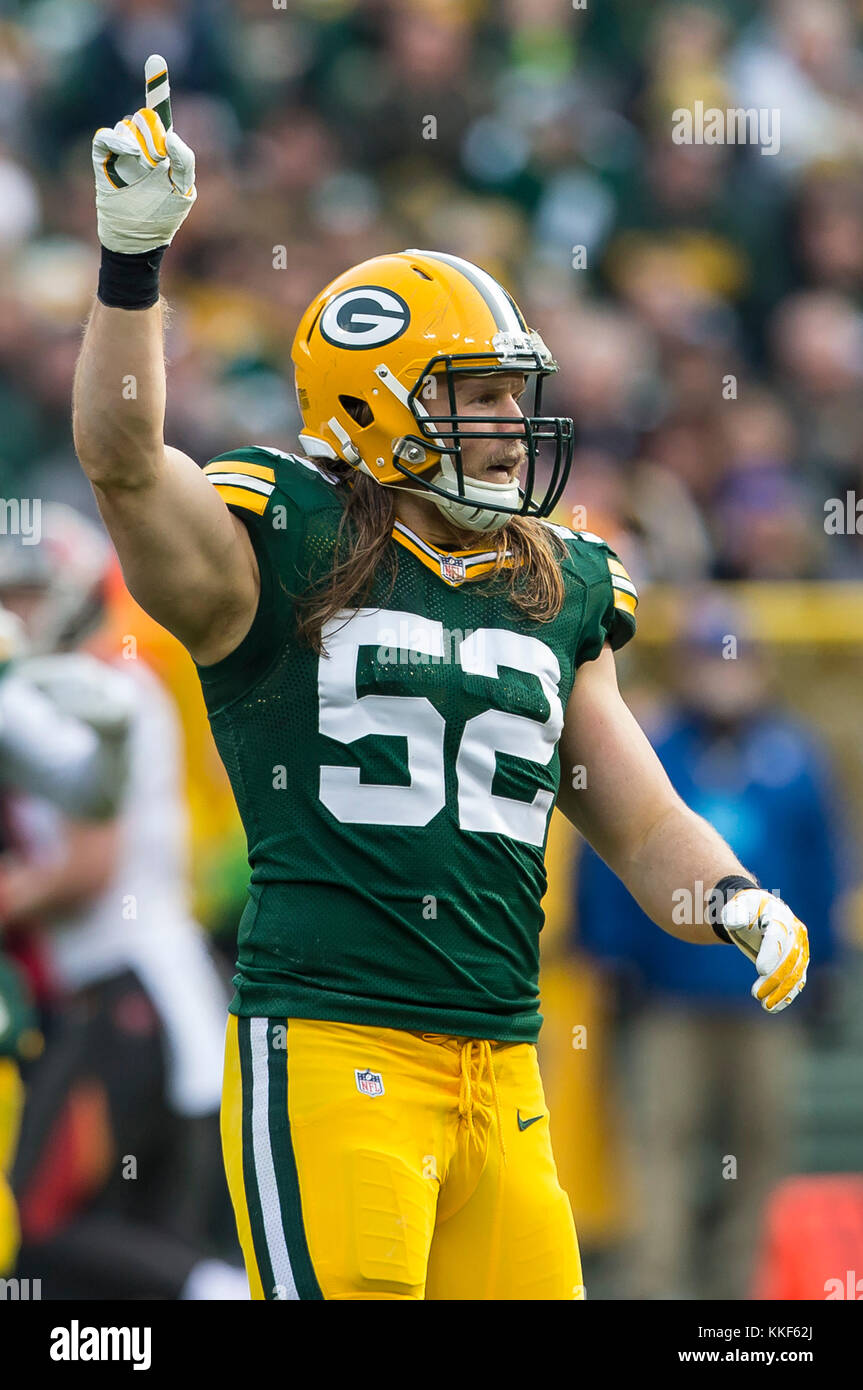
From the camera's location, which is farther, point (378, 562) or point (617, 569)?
point (617, 569)

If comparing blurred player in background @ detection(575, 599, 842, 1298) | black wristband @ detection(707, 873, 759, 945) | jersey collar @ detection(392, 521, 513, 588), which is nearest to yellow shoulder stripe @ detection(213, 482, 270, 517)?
jersey collar @ detection(392, 521, 513, 588)

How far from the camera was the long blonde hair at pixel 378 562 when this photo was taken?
3.14m

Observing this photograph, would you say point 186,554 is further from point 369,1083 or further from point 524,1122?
point 524,1122

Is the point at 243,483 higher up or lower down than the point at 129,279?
lower down

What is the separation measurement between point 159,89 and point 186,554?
0.66 m

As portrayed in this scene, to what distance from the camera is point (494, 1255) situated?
10.3 ft

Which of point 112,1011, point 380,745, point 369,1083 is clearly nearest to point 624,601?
point 380,745

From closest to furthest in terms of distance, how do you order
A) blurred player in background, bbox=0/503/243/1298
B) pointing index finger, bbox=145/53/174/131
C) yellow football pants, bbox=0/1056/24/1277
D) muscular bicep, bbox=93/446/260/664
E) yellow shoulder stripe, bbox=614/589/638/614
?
pointing index finger, bbox=145/53/174/131
muscular bicep, bbox=93/446/260/664
yellow shoulder stripe, bbox=614/589/638/614
yellow football pants, bbox=0/1056/24/1277
blurred player in background, bbox=0/503/243/1298

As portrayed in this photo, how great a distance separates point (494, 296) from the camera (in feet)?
11.1

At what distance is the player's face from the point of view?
3.30m

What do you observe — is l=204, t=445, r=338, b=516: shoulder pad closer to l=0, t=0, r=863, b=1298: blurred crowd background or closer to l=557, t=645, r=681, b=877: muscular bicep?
l=557, t=645, r=681, b=877: muscular bicep

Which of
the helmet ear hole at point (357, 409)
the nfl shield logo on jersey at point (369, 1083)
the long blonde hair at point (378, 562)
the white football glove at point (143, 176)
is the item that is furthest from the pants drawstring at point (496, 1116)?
the white football glove at point (143, 176)

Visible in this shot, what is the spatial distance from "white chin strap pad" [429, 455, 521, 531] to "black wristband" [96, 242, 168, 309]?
62 centimetres
